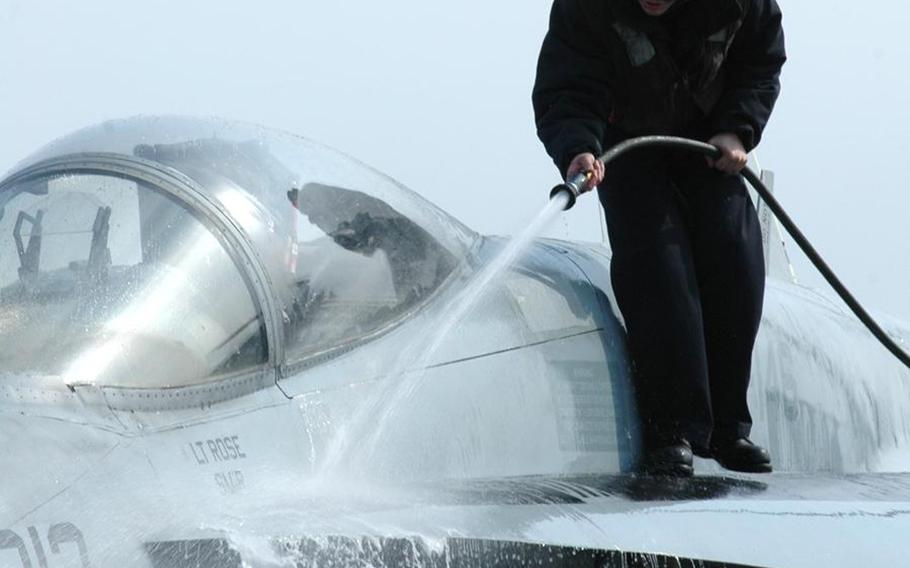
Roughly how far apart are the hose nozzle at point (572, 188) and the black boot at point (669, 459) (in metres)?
0.89

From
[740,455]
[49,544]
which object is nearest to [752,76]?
[740,455]

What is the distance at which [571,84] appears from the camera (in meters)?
5.13

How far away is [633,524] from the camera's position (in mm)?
3838

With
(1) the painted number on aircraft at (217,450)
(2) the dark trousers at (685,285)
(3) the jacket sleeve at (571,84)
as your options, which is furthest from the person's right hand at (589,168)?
(1) the painted number on aircraft at (217,450)

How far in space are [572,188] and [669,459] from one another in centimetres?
97

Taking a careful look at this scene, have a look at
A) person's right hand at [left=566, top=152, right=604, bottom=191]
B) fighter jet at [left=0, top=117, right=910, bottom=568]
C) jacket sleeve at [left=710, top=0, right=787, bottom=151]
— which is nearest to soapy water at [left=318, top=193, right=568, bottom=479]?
fighter jet at [left=0, top=117, right=910, bottom=568]

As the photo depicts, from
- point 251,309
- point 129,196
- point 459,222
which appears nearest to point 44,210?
point 129,196

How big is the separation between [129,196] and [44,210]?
0.88 ft

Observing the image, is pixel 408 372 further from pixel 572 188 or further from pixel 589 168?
pixel 589 168

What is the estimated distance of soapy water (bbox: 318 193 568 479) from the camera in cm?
393

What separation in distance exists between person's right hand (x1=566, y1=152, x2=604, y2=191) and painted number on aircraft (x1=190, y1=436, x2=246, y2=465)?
162 cm

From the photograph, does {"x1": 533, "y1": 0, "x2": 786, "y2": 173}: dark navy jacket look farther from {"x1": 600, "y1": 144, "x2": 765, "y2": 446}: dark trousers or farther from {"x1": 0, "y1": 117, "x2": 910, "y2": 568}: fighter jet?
{"x1": 0, "y1": 117, "x2": 910, "y2": 568}: fighter jet

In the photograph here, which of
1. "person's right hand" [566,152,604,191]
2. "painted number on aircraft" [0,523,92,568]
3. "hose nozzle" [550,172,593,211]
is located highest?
"person's right hand" [566,152,604,191]

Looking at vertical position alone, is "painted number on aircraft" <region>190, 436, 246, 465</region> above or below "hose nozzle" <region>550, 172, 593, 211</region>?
below
